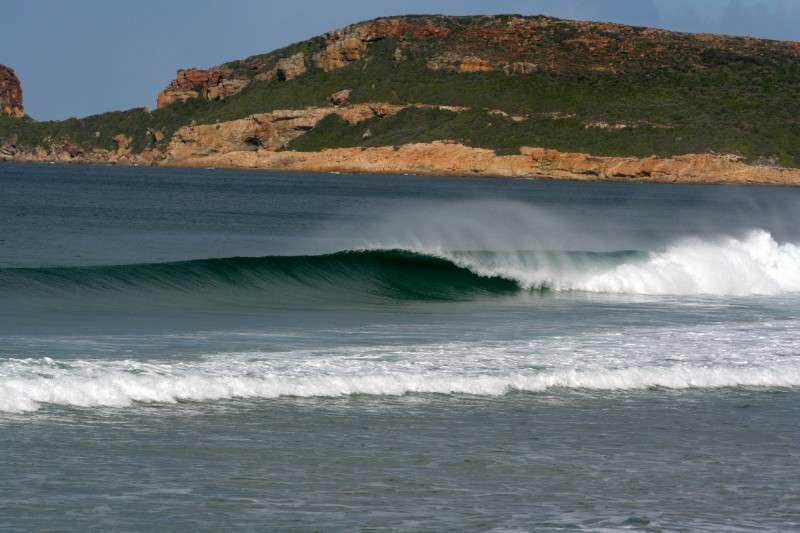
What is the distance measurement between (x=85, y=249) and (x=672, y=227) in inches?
1506

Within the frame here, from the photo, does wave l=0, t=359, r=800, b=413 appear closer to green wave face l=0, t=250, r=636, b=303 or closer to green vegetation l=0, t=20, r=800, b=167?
green wave face l=0, t=250, r=636, b=303

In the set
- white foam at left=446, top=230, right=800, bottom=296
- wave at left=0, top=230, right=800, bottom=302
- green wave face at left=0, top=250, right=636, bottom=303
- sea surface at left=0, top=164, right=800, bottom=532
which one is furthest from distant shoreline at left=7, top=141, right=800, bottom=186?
sea surface at left=0, top=164, right=800, bottom=532

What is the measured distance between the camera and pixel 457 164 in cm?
15750

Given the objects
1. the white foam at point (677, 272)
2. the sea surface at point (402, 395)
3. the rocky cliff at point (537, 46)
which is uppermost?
the rocky cliff at point (537, 46)

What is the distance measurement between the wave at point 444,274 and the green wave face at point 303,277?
0.9 inches

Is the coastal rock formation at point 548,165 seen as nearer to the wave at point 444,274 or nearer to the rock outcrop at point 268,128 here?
the rock outcrop at point 268,128

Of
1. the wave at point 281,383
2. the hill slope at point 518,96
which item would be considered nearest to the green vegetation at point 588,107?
the hill slope at point 518,96

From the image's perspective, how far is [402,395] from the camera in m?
12.6

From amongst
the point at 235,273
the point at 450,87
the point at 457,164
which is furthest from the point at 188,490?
the point at 450,87

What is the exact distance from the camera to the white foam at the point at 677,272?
26.3 meters

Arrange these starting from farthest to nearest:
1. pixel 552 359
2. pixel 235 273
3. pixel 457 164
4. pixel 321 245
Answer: pixel 457 164 < pixel 321 245 < pixel 235 273 < pixel 552 359

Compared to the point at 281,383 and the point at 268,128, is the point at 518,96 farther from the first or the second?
the point at 281,383

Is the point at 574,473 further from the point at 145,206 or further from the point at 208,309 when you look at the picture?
the point at 145,206

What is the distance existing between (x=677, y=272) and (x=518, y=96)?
460ft
